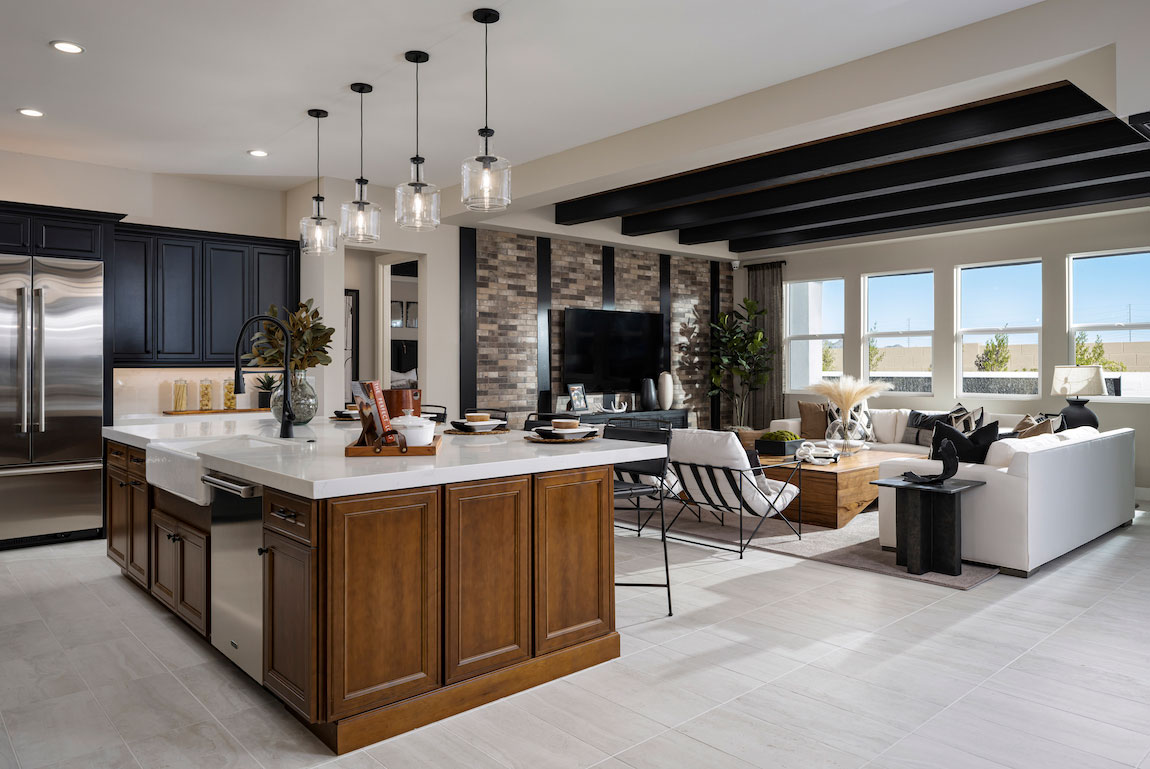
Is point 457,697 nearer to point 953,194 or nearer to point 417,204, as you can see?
point 417,204

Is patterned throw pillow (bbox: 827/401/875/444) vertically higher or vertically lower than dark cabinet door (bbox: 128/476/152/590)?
higher

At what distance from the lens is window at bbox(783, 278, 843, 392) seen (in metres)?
9.82

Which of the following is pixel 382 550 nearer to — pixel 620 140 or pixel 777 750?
pixel 777 750

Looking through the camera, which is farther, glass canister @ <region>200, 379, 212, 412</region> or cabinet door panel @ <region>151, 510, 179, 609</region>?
glass canister @ <region>200, 379, 212, 412</region>

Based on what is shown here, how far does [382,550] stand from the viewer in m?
2.53

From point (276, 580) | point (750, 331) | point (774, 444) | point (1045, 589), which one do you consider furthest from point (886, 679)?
point (750, 331)

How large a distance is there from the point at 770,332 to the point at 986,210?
3.37 metres

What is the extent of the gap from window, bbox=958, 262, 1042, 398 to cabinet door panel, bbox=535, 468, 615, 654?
6.81 metres

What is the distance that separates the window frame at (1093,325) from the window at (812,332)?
257 cm

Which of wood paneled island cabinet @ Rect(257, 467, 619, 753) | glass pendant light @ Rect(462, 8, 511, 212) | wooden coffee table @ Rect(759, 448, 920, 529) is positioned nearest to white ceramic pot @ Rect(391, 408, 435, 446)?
wood paneled island cabinet @ Rect(257, 467, 619, 753)

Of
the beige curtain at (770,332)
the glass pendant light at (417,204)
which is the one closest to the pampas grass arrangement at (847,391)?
the beige curtain at (770,332)

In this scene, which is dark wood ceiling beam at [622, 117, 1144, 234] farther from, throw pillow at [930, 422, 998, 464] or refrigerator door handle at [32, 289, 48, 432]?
refrigerator door handle at [32, 289, 48, 432]

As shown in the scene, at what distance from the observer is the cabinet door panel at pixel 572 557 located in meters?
2.97

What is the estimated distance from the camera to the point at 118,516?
14.5ft
